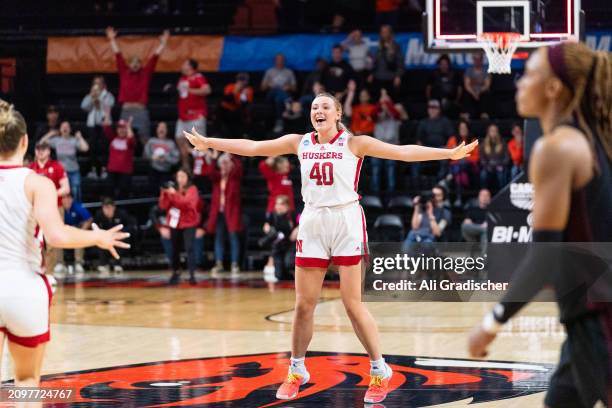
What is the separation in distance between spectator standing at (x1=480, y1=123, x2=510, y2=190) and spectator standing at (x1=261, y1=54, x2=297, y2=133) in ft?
14.0

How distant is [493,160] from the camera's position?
1819 cm

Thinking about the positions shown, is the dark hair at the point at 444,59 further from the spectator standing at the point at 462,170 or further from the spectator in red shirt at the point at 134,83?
the spectator in red shirt at the point at 134,83

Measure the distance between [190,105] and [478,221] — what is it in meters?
5.96

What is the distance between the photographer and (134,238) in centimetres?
1944

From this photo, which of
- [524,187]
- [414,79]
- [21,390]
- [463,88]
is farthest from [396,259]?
[21,390]

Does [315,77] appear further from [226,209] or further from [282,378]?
[282,378]

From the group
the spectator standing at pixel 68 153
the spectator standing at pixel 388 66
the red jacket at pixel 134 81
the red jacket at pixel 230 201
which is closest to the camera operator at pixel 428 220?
the red jacket at pixel 230 201

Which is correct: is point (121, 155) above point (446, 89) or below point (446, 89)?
below

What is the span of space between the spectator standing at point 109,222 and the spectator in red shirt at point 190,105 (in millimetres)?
1650

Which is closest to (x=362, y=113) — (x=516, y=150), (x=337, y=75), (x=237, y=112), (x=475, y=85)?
→ (x=337, y=75)

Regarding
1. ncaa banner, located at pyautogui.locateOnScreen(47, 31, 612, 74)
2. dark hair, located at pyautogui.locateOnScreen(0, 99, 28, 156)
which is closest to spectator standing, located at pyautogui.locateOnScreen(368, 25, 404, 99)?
ncaa banner, located at pyautogui.locateOnScreen(47, 31, 612, 74)

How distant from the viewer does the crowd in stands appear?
1714cm

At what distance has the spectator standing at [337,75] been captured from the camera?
19922 mm

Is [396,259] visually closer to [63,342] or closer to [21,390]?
[63,342]
